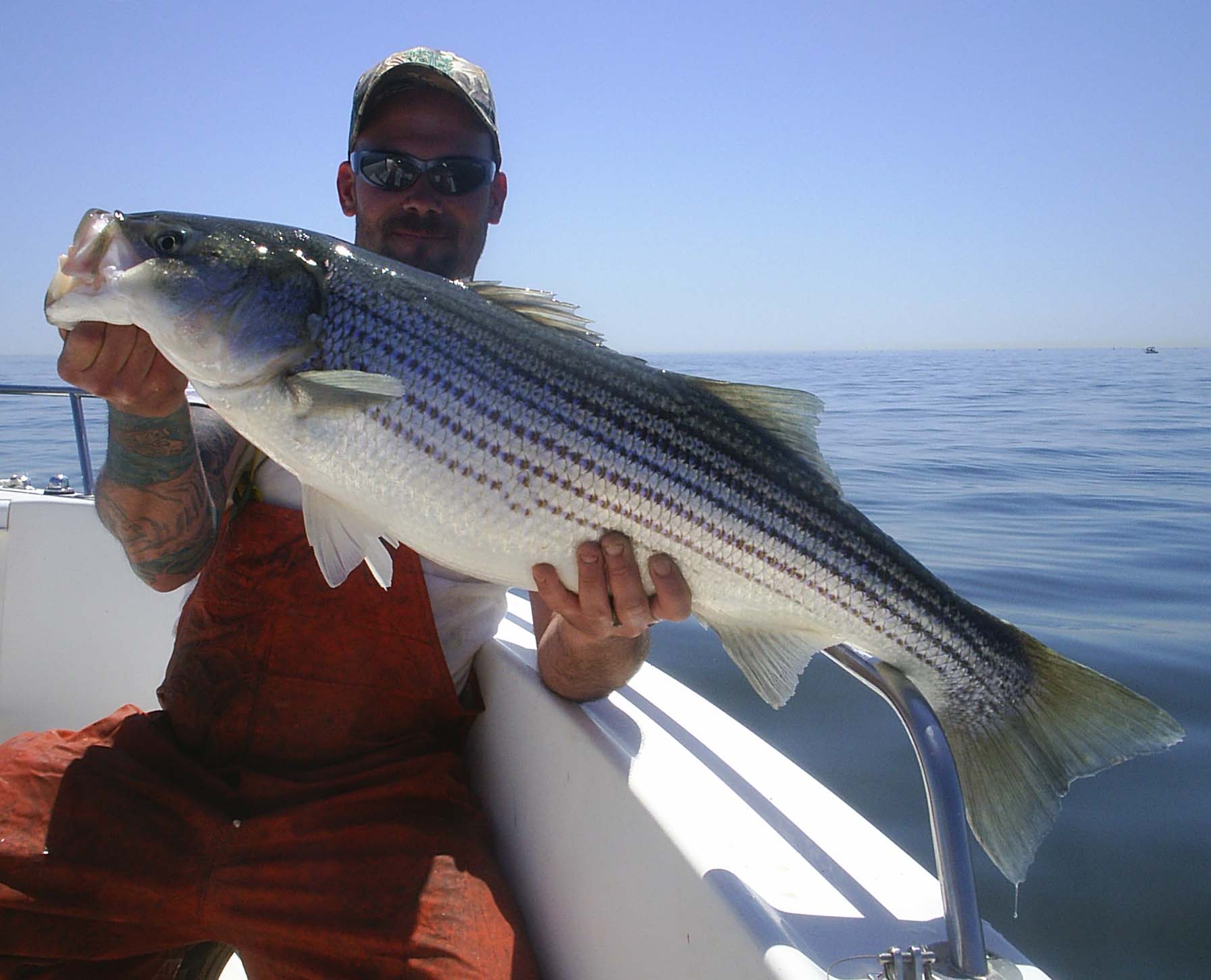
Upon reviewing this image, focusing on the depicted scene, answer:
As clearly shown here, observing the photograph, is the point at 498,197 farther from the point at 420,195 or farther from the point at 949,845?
the point at 949,845

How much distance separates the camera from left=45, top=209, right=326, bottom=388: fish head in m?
2.19

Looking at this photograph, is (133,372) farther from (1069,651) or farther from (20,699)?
(1069,651)

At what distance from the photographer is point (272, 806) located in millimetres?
2629

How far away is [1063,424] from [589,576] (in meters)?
18.7

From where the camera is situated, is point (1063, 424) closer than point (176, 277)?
No

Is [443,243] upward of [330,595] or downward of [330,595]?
upward

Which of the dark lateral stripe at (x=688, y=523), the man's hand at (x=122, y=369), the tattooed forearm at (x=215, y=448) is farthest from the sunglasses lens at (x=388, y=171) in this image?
the dark lateral stripe at (x=688, y=523)

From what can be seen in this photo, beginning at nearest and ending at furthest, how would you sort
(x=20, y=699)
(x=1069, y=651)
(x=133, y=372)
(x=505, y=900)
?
(x=133, y=372) → (x=505, y=900) → (x=20, y=699) → (x=1069, y=651)

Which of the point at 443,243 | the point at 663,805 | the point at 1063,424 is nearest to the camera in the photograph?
the point at 663,805

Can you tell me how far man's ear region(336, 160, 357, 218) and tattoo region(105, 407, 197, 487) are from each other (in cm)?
170

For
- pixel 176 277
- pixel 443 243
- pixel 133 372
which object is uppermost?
pixel 443 243

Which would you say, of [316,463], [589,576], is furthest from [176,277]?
[589,576]

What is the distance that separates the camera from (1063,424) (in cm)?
1812

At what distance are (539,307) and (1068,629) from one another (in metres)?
5.87
